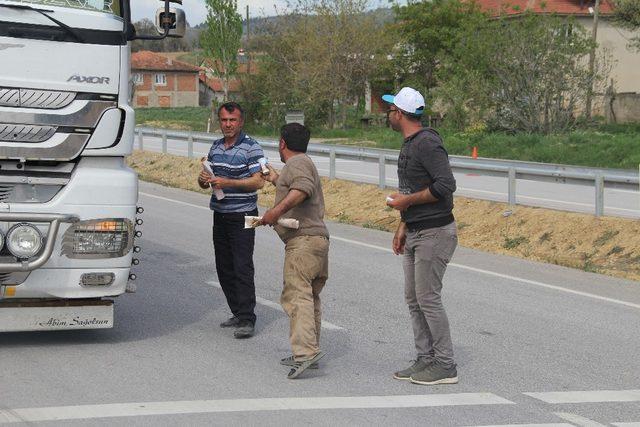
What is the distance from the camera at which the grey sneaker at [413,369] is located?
307 inches

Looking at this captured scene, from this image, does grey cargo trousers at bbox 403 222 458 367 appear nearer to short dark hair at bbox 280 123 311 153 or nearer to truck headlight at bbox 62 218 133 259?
short dark hair at bbox 280 123 311 153

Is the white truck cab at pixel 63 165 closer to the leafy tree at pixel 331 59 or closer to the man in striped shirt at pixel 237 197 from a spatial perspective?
the man in striped shirt at pixel 237 197

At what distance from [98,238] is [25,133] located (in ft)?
3.02

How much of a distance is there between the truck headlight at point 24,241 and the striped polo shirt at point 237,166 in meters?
1.69

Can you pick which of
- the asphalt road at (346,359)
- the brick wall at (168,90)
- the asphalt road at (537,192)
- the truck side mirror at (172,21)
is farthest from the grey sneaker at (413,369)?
the brick wall at (168,90)

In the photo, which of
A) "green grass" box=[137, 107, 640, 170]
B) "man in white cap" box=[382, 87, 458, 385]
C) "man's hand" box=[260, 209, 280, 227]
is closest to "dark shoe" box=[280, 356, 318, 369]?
"man in white cap" box=[382, 87, 458, 385]

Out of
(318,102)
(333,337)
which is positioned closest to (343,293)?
(333,337)

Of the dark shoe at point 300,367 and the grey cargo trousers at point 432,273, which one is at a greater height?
the grey cargo trousers at point 432,273

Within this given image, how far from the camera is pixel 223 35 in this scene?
70125 mm

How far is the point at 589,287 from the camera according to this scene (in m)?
12.3

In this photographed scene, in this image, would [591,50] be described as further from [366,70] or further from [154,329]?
[154,329]

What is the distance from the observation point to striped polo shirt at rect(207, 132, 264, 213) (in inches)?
365

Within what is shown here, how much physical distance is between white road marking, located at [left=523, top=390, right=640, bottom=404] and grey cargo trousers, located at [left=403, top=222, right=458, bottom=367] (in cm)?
68

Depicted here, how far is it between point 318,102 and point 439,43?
26.5 feet
